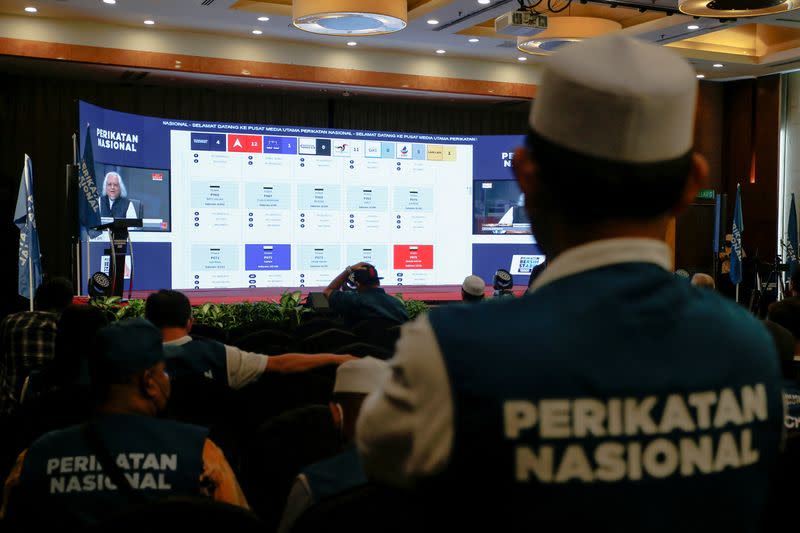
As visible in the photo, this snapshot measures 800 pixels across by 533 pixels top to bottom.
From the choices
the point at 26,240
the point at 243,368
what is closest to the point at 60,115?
the point at 26,240

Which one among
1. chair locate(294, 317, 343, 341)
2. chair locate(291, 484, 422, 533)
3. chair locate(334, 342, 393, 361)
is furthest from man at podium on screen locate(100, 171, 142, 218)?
chair locate(291, 484, 422, 533)

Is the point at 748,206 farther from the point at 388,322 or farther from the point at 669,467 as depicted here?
the point at 669,467

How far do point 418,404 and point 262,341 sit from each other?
4210 millimetres

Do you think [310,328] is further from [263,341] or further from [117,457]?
[117,457]

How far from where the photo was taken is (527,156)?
36.3 inches

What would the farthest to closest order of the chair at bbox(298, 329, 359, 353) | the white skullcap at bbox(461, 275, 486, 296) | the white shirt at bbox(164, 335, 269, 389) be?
the white skullcap at bbox(461, 275, 486, 296) < the chair at bbox(298, 329, 359, 353) < the white shirt at bbox(164, 335, 269, 389)

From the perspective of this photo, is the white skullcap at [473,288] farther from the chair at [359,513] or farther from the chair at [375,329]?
the chair at [359,513]

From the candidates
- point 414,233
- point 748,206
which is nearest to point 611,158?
point 414,233

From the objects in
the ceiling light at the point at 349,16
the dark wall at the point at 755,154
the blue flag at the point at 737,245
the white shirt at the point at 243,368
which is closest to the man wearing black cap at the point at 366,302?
the white shirt at the point at 243,368

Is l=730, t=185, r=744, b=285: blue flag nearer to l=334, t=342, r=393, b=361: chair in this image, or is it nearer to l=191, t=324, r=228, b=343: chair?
l=191, t=324, r=228, b=343: chair

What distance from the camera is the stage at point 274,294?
33.6ft

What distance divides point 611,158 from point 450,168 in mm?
11434

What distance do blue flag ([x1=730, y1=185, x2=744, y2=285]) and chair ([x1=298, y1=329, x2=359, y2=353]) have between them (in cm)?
929

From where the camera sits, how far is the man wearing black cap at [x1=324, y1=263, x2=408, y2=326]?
6.61m
